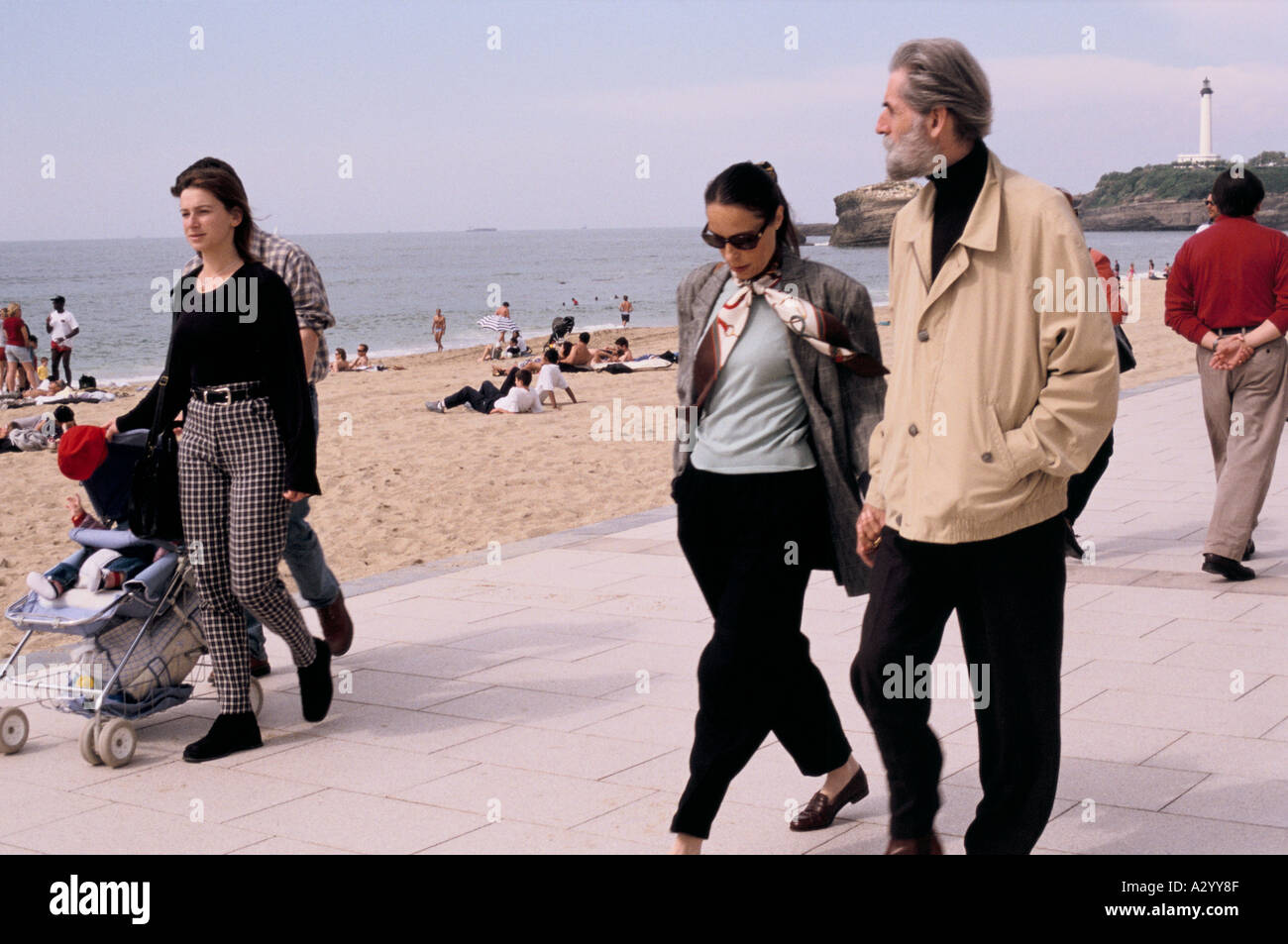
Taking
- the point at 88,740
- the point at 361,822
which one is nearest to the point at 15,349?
the point at 88,740

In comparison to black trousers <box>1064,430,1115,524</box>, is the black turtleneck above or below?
above

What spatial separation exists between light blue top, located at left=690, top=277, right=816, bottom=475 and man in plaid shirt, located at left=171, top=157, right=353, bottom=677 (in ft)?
6.11

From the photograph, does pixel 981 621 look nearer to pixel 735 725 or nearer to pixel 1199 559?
pixel 735 725

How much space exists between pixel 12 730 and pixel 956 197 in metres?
3.57

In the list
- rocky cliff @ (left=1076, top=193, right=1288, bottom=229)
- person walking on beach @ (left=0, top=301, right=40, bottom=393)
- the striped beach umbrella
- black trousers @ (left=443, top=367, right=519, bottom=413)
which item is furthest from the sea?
rocky cliff @ (left=1076, top=193, right=1288, bottom=229)

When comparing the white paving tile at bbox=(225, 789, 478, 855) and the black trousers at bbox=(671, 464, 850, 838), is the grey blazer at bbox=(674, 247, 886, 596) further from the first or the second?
the white paving tile at bbox=(225, 789, 478, 855)

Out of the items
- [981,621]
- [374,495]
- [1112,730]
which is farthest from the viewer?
[374,495]

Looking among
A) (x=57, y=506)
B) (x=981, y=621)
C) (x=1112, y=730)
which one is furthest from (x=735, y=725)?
(x=57, y=506)

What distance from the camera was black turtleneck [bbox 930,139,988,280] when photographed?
121 inches

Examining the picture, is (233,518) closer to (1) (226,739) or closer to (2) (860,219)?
(1) (226,739)

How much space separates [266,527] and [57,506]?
7.48 metres

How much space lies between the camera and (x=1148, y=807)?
400 centimetres

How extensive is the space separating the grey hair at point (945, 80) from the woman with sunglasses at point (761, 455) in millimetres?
622

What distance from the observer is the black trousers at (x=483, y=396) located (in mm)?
17594
